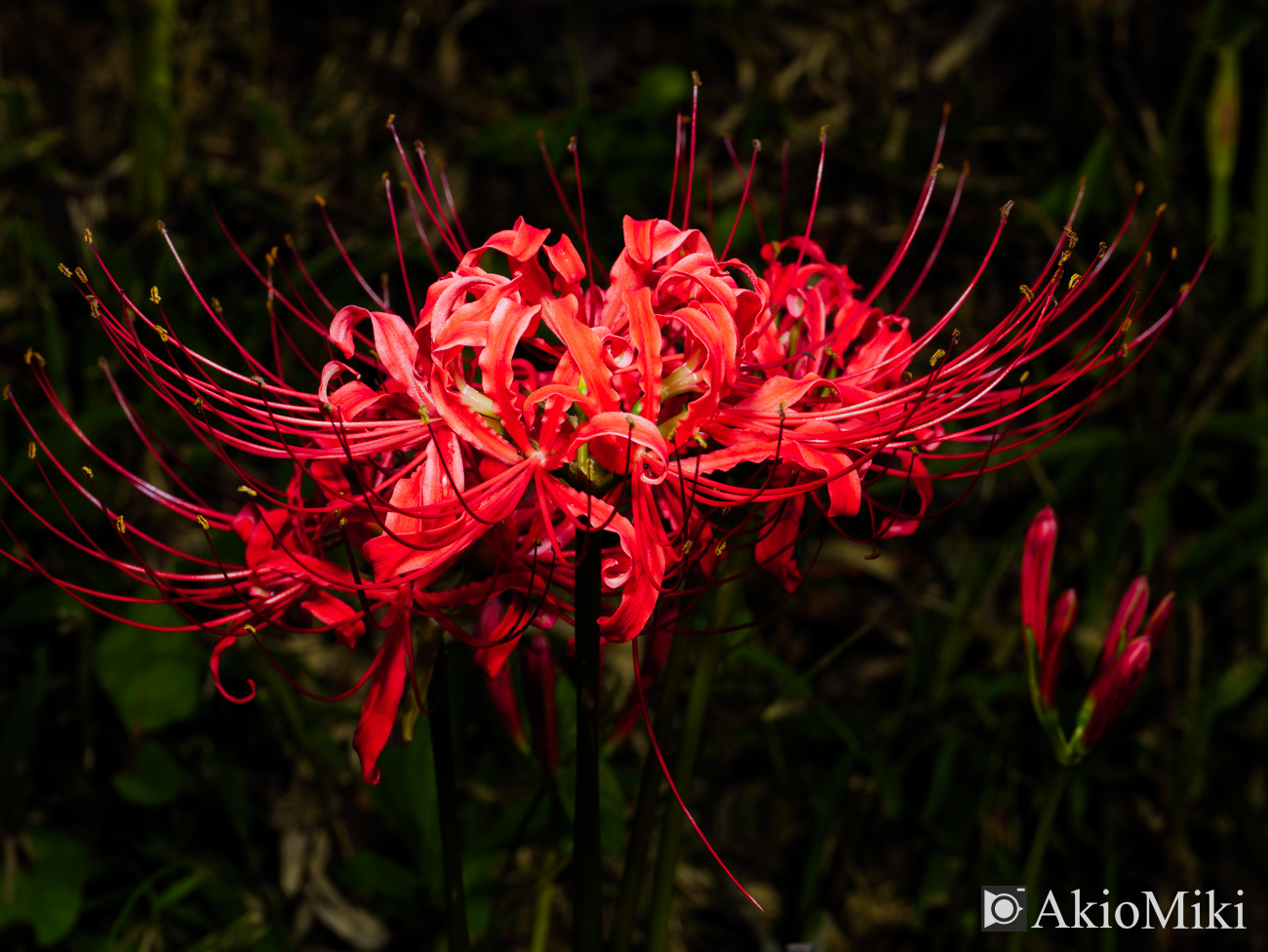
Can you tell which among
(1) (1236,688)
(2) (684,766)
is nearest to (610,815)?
(2) (684,766)

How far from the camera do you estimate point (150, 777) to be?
3.22 feet

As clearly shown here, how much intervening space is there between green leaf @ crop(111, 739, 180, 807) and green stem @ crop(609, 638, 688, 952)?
602 millimetres

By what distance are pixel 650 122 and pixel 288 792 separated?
98cm

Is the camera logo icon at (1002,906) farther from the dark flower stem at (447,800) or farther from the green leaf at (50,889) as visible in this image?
the green leaf at (50,889)

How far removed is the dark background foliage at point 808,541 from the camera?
1.01 m

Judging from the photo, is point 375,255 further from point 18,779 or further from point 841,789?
point 841,789

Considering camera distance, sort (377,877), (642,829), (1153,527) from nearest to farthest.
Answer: (642,829) → (377,877) → (1153,527)

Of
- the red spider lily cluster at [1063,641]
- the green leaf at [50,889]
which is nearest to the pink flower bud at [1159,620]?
the red spider lily cluster at [1063,641]

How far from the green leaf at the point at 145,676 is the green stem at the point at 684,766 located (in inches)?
22.7

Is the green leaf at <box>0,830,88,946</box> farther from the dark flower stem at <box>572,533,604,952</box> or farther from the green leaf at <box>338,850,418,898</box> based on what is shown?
the dark flower stem at <box>572,533,604,952</box>

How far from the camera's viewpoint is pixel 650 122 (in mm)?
1338

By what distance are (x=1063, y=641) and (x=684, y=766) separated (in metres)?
0.26

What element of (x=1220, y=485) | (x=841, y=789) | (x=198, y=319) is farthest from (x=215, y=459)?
(x=1220, y=485)

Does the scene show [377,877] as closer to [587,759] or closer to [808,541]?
[587,759]
